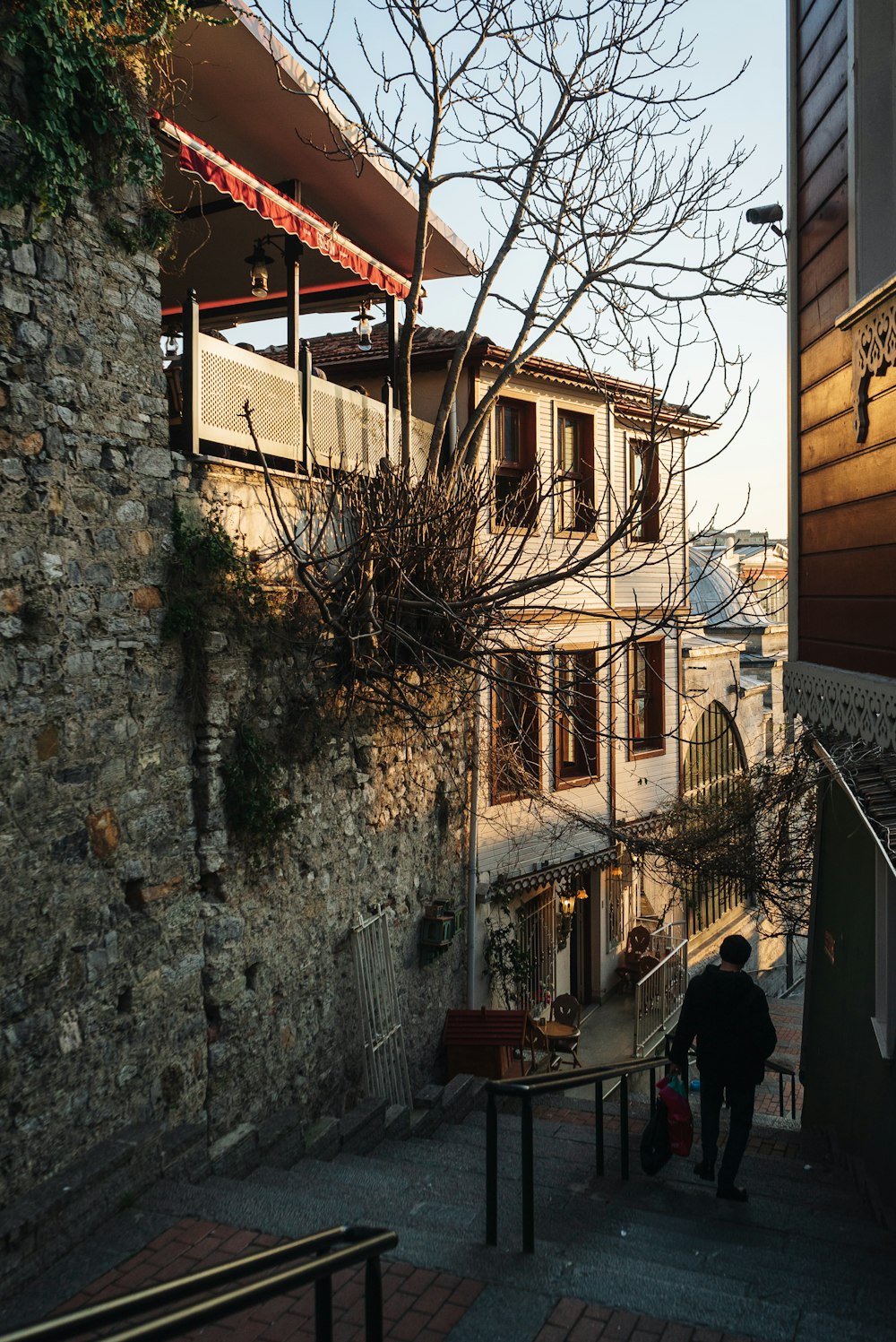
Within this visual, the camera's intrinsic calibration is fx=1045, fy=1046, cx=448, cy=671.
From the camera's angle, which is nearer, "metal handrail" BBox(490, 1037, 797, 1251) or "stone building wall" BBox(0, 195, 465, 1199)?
"metal handrail" BBox(490, 1037, 797, 1251)

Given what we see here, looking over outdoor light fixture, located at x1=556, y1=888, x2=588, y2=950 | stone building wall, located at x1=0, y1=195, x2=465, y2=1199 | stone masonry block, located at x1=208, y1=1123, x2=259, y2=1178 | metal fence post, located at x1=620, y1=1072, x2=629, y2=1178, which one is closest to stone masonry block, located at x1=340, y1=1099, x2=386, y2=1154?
stone building wall, located at x1=0, y1=195, x2=465, y2=1199

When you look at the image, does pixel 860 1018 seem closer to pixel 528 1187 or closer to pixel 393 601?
pixel 528 1187

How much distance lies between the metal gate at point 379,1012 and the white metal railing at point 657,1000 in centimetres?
396

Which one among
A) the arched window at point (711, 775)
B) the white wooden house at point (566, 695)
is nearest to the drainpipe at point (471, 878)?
the white wooden house at point (566, 695)

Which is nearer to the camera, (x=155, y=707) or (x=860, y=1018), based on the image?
(x=155, y=707)

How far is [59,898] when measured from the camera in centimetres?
561

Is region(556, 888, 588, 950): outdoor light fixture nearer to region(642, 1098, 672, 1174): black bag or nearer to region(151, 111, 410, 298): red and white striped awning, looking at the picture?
region(642, 1098, 672, 1174): black bag

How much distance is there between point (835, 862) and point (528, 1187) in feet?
16.1

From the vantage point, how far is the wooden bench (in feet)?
34.3

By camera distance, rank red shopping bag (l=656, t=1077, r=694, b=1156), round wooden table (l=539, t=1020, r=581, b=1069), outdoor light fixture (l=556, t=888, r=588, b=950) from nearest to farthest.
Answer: red shopping bag (l=656, t=1077, r=694, b=1156), round wooden table (l=539, t=1020, r=581, b=1069), outdoor light fixture (l=556, t=888, r=588, b=950)

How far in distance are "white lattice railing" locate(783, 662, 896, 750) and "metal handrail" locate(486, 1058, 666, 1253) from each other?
88.7 inches

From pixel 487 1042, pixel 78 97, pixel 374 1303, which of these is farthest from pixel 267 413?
pixel 487 1042

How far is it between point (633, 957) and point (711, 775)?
12.4ft

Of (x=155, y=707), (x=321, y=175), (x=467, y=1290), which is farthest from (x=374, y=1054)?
(x=321, y=175)
